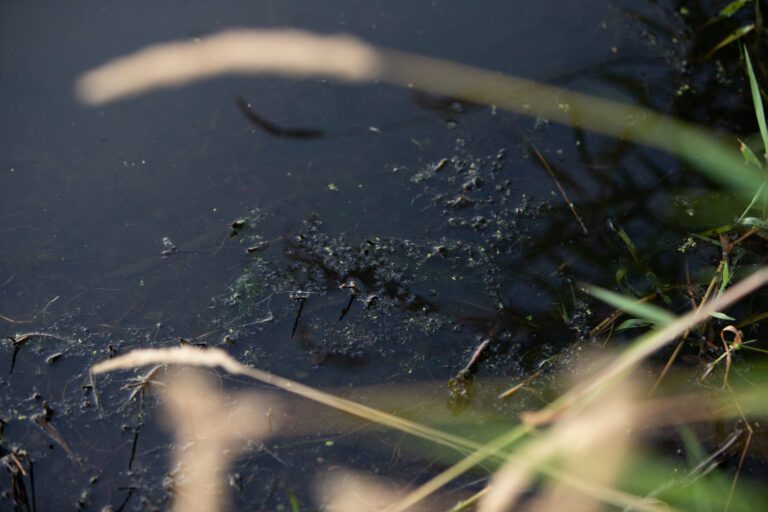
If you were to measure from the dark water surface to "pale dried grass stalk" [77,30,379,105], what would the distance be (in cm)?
5

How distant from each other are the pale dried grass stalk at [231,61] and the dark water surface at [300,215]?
0.15ft

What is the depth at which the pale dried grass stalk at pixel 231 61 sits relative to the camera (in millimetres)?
2070

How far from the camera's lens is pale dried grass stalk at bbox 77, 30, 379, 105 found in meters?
2.07

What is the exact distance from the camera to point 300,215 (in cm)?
187

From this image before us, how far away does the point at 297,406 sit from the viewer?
5.22 ft

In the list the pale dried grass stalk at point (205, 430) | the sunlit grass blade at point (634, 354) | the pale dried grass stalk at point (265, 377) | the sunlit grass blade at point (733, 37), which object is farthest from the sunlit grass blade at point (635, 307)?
the sunlit grass blade at point (733, 37)

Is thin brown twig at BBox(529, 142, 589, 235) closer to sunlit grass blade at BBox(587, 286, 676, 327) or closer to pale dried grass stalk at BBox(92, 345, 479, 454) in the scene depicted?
sunlit grass blade at BBox(587, 286, 676, 327)

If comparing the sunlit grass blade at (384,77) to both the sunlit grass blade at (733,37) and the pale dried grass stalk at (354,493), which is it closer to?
the sunlit grass blade at (733,37)

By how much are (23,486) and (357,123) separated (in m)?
1.19

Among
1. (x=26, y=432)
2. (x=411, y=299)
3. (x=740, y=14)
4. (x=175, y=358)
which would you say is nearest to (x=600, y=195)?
(x=411, y=299)

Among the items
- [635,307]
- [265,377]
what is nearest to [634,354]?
[635,307]

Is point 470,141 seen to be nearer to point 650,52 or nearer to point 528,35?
point 528,35

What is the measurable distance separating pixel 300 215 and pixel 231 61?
0.59m

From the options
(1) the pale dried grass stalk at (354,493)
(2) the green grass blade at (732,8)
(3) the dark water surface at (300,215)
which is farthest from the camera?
(2) the green grass blade at (732,8)
